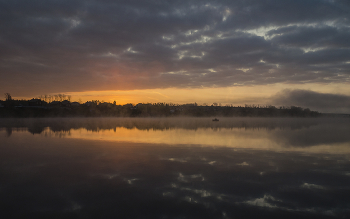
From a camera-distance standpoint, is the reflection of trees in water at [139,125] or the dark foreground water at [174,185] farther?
the reflection of trees in water at [139,125]

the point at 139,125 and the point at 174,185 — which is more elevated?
the point at 139,125

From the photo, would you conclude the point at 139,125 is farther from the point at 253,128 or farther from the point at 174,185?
the point at 174,185

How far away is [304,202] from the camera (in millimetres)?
8195

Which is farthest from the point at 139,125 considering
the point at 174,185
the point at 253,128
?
the point at 174,185

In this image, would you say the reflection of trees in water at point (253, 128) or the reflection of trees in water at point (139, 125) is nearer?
the reflection of trees in water at point (253, 128)

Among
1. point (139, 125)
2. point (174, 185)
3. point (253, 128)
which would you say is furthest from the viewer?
point (139, 125)

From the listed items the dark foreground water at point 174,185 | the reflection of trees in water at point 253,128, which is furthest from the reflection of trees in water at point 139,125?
the dark foreground water at point 174,185

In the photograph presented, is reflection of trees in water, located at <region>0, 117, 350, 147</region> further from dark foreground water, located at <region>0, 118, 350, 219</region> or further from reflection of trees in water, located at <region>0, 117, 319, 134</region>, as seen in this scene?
dark foreground water, located at <region>0, 118, 350, 219</region>

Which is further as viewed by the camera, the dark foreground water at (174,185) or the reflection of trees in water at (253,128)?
the reflection of trees in water at (253,128)

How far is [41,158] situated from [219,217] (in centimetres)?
1253

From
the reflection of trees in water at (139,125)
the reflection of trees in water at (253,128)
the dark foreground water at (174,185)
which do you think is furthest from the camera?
the reflection of trees in water at (139,125)

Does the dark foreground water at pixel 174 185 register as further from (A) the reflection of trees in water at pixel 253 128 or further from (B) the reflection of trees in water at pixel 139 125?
(B) the reflection of trees in water at pixel 139 125

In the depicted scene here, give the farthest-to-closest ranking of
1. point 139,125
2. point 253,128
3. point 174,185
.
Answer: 1. point 139,125
2. point 253,128
3. point 174,185

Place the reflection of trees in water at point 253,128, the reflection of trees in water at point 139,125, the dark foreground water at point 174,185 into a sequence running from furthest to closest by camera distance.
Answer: the reflection of trees in water at point 139,125 → the reflection of trees in water at point 253,128 → the dark foreground water at point 174,185
